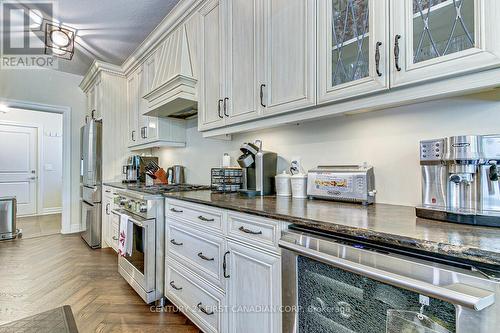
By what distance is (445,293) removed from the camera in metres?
0.64

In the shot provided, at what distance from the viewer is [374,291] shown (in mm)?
826

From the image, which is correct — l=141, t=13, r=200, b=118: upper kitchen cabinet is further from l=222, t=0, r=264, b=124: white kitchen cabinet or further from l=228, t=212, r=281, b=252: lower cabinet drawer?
l=228, t=212, r=281, b=252: lower cabinet drawer

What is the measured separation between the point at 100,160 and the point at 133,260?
83.8 inches

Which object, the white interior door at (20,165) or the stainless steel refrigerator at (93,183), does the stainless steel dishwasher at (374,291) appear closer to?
the stainless steel refrigerator at (93,183)

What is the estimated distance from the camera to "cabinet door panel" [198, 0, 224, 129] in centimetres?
204

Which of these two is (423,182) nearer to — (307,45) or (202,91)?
(307,45)

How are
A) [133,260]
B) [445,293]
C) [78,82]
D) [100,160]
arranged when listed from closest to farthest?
1. [445,293]
2. [133,260]
3. [100,160]
4. [78,82]

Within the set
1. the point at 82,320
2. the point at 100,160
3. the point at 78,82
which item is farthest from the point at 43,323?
the point at 78,82

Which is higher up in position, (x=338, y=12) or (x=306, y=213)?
(x=338, y=12)

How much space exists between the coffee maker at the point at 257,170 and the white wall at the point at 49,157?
631cm

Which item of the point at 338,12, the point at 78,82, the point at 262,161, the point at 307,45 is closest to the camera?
the point at 338,12

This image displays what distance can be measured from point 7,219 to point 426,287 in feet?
17.8

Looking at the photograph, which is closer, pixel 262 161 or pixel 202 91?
pixel 262 161

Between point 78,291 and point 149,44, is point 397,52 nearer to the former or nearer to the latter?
point 149,44
